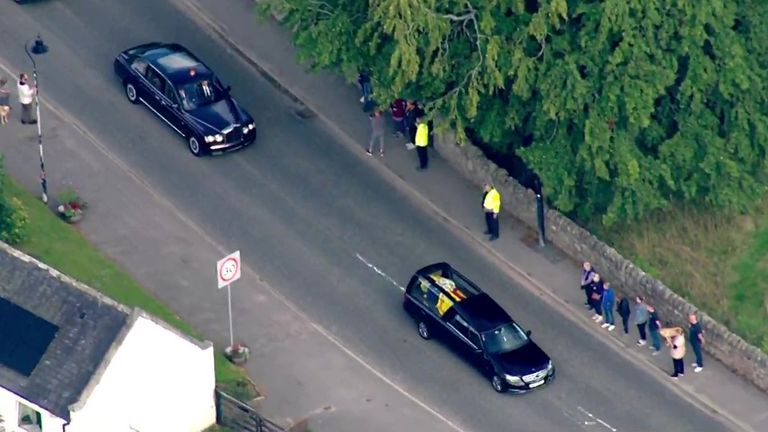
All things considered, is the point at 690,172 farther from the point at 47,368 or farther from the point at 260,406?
the point at 47,368

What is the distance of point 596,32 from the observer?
48688 mm

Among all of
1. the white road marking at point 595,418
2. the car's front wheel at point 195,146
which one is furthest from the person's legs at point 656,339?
the car's front wheel at point 195,146

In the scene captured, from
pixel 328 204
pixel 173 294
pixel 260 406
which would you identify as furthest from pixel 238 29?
pixel 260 406

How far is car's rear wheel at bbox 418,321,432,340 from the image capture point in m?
48.6

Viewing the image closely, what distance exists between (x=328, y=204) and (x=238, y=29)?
8.13 meters

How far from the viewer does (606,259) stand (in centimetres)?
5078

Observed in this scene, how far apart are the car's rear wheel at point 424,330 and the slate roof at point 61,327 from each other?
28.7 ft

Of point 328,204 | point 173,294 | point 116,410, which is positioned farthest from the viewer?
point 328,204

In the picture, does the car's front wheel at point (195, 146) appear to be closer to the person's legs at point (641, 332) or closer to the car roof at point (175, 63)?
the car roof at point (175, 63)

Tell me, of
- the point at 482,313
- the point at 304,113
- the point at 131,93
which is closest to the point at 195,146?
the point at 131,93

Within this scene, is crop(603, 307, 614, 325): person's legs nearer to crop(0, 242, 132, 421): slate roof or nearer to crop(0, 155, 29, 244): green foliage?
crop(0, 242, 132, 421): slate roof

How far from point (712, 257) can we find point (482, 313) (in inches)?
259

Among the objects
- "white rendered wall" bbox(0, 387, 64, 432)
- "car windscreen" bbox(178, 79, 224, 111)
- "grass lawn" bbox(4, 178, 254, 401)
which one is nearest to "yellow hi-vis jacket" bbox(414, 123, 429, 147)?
"car windscreen" bbox(178, 79, 224, 111)

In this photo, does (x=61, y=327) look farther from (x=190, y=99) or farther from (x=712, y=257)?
(x=712, y=257)
